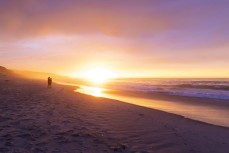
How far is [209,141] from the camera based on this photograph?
8.25 meters

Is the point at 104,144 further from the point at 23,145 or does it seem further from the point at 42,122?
the point at 42,122

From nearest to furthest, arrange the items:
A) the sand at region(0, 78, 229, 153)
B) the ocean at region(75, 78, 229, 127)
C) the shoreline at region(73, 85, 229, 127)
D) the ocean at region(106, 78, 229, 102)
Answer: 1. the sand at region(0, 78, 229, 153)
2. the shoreline at region(73, 85, 229, 127)
3. the ocean at region(75, 78, 229, 127)
4. the ocean at region(106, 78, 229, 102)

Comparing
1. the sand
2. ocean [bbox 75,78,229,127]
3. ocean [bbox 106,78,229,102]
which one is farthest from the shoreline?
ocean [bbox 106,78,229,102]

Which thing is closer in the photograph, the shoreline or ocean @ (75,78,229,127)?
the shoreline

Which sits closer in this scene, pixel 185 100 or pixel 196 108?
pixel 196 108

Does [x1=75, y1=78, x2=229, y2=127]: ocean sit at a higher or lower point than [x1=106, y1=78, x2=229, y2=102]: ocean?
lower

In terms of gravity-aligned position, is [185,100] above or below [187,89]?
below

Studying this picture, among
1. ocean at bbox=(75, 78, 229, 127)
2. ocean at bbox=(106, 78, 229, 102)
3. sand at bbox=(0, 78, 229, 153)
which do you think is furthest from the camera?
ocean at bbox=(106, 78, 229, 102)

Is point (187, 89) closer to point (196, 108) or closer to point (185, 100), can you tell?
point (185, 100)

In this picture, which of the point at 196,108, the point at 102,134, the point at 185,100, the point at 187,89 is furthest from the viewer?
the point at 187,89

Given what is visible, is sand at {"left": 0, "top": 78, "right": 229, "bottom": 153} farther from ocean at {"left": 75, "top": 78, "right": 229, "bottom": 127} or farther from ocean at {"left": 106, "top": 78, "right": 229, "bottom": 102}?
ocean at {"left": 106, "top": 78, "right": 229, "bottom": 102}

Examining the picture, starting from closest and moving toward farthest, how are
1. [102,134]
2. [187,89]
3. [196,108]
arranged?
1. [102,134]
2. [196,108]
3. [187,89]

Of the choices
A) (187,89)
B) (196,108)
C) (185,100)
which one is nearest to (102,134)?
(196,108)

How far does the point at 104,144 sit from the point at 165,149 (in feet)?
5.72
